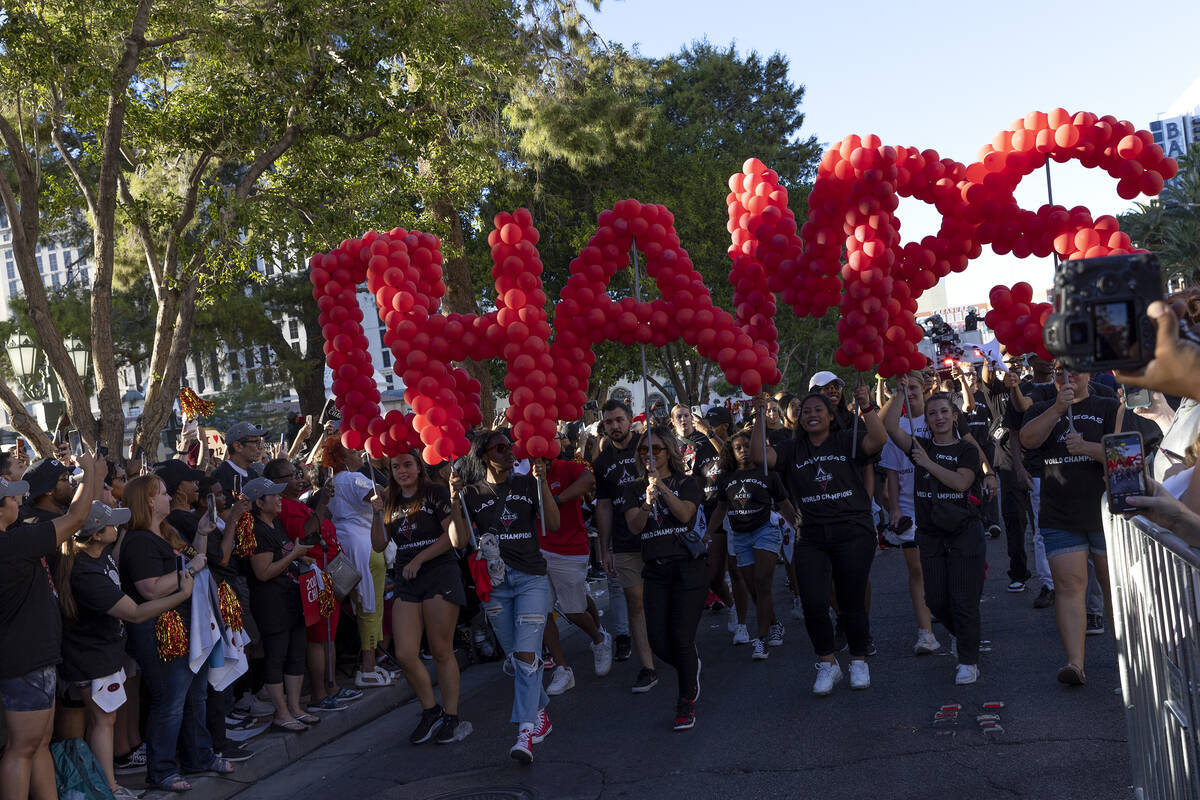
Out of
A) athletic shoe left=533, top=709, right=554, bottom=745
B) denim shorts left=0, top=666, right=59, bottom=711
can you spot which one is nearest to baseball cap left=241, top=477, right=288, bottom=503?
denim shorts left=0, top=666, right=59, bottom=711

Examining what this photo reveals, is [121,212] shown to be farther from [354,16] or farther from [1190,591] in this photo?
[1190,591]

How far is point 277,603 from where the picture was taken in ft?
25.7

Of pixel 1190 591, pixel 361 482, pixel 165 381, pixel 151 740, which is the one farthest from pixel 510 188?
pixel 1190 591

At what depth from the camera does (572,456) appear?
11102 mm

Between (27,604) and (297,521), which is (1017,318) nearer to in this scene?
(297,521)

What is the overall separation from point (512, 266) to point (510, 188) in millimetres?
15213

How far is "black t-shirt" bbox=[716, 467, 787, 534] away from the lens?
893cm

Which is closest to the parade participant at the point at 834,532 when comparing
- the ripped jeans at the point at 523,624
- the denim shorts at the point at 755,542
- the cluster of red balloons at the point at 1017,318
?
the cluster of red balloons at the point at 1017,318

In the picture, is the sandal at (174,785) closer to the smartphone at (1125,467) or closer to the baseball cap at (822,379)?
the smartphone at (1125,467)

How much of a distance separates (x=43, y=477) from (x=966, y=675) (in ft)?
18.1

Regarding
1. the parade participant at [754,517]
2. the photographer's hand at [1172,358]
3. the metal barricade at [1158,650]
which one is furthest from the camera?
the parade participant at [754,517]

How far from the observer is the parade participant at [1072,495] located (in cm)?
670

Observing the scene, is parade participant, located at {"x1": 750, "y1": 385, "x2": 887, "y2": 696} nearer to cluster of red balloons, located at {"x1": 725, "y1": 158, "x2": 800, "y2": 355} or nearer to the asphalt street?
the asphalt street

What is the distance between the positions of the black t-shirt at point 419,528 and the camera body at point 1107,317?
512 cm
